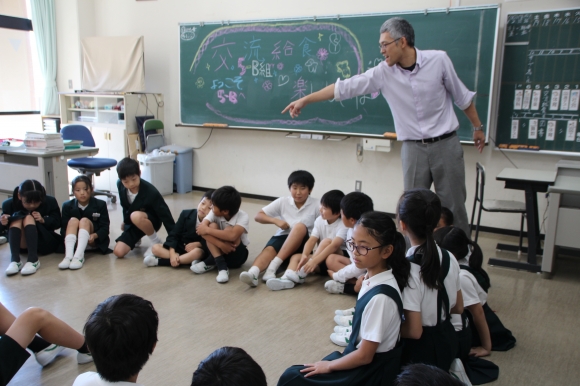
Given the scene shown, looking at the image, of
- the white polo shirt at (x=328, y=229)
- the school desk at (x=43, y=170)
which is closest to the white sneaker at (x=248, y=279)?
the white polo shirt at (x=328, y=229)

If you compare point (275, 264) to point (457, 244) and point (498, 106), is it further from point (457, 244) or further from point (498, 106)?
point (498, 106)

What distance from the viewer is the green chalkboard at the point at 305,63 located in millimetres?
4223

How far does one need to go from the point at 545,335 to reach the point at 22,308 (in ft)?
9.23

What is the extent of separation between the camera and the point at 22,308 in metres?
2.68

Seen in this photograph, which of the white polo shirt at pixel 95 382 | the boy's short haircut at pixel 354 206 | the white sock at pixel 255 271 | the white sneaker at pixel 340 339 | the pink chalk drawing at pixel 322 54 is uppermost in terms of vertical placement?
the pink chalk drawing at pixel 322 54

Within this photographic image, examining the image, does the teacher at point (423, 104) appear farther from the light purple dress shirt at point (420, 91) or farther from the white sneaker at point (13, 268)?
the white sneaker at point (13, 268)

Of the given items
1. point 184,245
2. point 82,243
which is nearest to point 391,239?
point 184,245

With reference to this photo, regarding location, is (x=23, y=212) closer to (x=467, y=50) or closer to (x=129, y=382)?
(x=129, y=382)

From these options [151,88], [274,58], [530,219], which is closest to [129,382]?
[530,219]

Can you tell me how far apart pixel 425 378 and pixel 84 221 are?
3.22 meters

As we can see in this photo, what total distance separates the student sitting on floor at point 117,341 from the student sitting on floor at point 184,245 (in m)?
2.13

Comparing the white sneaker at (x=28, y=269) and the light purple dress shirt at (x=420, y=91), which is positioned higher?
the light purple dress shirt at (x=420, y=91)

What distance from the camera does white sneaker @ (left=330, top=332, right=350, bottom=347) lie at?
91.7 inches

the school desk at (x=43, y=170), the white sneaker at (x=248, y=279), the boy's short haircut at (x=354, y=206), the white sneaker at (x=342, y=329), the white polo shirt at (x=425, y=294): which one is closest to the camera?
the white polo shirt at (x=425, y=294)
